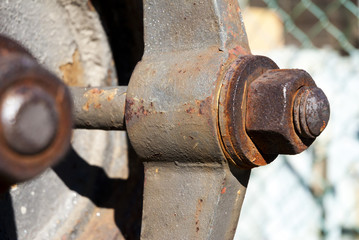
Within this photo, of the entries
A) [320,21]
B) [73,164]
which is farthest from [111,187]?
[320,21]

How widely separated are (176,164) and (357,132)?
1168 mm

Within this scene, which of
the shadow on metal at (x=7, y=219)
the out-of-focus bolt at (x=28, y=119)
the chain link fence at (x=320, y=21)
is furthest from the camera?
Answer: the chain link fence at (x=320, y=21)

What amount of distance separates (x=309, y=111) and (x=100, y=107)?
0.20 metres

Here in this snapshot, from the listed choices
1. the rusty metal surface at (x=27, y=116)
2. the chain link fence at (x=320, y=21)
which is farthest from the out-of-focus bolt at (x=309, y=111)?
the chain link fence at (x=320, y=21)

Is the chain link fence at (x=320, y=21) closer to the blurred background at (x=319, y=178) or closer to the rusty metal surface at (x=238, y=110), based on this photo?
the blurred background at (x=319, y=178)

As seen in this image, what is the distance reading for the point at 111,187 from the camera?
0.65m

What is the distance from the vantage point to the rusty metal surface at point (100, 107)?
0.48 metres

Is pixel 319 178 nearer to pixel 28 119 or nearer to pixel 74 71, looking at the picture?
pixel 74 71

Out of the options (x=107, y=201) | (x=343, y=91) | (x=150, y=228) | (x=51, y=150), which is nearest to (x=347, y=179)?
(x=343, y=91)

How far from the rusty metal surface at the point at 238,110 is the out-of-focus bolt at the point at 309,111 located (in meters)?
0.04

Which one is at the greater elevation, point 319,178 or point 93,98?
point 93,98

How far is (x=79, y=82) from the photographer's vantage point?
25.5 inches

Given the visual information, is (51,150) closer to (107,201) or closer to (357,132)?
(107,201)

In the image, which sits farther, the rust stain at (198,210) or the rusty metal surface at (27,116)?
the rust stain at (198,210)
